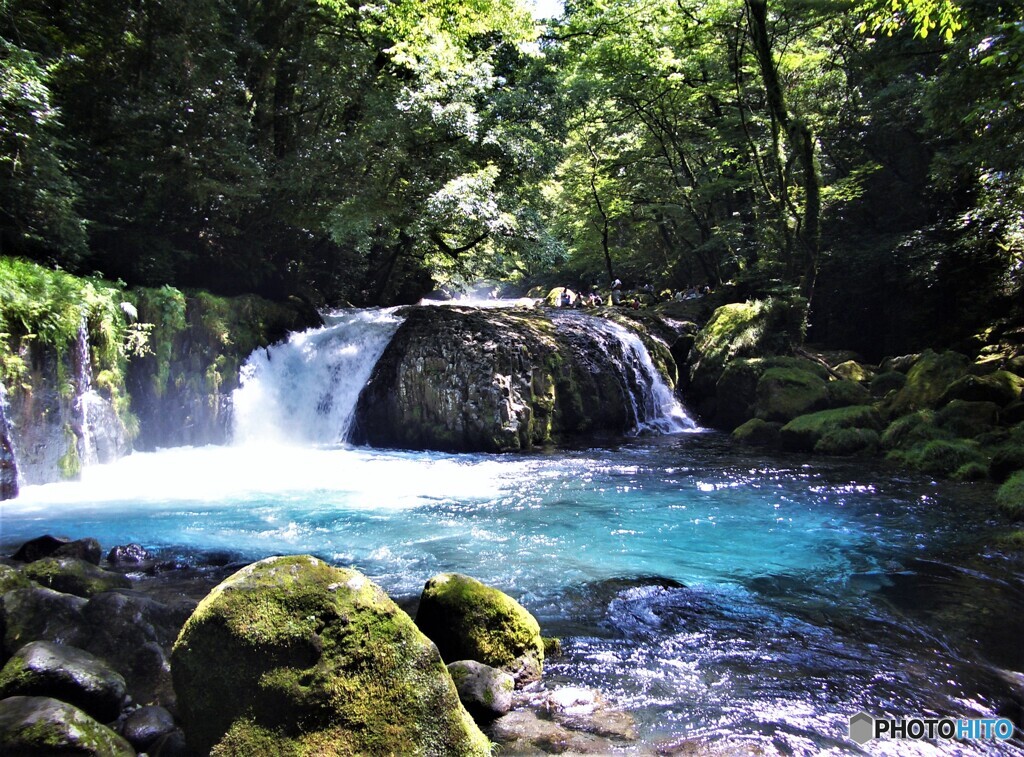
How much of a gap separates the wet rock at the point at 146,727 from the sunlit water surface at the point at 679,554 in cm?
248

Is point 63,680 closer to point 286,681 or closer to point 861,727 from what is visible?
point 286,681

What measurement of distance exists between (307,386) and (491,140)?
26.4 ft

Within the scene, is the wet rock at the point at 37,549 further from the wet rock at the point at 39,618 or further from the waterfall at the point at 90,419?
the waterfall at the point at 90,419

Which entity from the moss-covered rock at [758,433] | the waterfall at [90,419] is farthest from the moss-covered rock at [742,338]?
the waterfall at [90,419]

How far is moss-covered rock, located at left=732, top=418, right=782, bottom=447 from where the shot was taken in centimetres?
1423

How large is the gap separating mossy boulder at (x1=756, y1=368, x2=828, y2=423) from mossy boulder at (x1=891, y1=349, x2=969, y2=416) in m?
1.69

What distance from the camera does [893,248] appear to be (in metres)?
17.5

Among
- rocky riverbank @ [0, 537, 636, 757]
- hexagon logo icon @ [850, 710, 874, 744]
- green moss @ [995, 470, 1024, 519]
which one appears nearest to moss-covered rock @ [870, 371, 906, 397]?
green moss @ [995, 470, 1024, 519]

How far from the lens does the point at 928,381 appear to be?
1318 centimetres

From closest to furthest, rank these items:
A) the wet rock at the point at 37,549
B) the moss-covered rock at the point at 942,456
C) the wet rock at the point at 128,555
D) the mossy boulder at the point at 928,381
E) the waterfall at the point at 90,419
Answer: the wet rock at the point at 37,549 → the wet rock at the point at 128,555 → the waterfall at the point at 90,419 → the moss-covered rock at the point at 942,456 → the mossy boulder at the point at 928,381

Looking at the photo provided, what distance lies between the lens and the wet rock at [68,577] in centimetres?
530

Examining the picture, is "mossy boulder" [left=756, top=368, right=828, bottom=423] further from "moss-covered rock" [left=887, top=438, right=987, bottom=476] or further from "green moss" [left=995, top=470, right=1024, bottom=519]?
"green moss" [left=995, top=470, right=1024, bottom=519]

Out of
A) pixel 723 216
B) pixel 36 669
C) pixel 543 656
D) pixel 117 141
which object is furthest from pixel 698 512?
pixel 723 216

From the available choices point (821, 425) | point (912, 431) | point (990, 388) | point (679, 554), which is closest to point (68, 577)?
point (679, 554)
